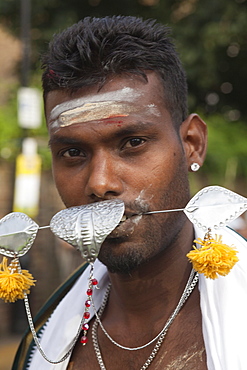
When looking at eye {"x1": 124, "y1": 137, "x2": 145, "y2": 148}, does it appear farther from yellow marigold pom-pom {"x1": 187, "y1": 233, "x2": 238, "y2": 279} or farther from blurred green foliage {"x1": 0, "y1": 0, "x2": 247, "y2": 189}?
blurred green foliage {"x1": 0, "y1": 0, "x2": 247, "y2": 189}

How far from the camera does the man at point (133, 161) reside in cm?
216

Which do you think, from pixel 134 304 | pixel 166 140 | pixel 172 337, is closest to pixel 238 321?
pixel 172 337

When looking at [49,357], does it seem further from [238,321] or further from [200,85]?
[200,85]

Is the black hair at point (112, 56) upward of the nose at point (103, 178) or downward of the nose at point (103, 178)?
upward

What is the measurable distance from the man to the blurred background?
624 cm

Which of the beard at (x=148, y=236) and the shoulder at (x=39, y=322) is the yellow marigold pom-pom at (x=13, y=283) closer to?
the beard at (x=148, y=236)

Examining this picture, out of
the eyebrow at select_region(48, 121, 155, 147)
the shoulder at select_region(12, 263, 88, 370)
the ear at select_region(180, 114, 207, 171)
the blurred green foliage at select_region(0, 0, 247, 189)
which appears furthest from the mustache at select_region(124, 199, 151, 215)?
the blurred green foliage at select_region(0, 0, 247, 189)

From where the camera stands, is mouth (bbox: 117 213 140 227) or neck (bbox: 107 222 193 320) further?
neck (bbox: 107 222 193 320)

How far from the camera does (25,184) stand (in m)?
8.48

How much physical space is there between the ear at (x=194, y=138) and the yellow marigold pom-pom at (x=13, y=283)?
2.80 ft

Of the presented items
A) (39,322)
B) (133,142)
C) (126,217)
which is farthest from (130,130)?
(39,322)

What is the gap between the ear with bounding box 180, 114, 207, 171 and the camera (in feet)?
8.08

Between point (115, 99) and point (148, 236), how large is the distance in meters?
0.55

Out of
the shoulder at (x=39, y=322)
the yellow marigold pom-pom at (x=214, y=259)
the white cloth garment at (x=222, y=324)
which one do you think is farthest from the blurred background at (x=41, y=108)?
the yellow marigold pom-pom at (x=214, y=259)
